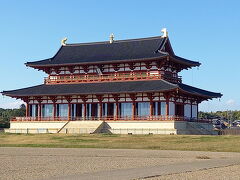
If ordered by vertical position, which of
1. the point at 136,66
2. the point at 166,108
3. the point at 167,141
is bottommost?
the point at 167,141

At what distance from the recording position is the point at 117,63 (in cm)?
6931

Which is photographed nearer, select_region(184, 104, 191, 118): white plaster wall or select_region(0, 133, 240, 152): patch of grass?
select_region(0, 133, 240, 152): patch of grass

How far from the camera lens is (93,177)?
1938cm

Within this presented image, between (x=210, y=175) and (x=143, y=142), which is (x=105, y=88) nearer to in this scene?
(x=143, y=142)

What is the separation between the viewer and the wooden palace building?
2485 inches

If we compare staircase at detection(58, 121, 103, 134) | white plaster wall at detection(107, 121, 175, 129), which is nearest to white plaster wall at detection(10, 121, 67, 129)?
staircase at detection(58, 121, 103, 134)

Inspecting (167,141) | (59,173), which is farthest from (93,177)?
(167,141)

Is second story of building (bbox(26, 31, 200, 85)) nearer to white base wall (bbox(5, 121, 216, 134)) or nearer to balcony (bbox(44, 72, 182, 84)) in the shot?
balcony (bbox(44, 72, 182, 84))

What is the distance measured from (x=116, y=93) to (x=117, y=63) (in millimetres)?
7370

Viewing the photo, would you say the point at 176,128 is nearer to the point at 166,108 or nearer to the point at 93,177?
the point at 166,108

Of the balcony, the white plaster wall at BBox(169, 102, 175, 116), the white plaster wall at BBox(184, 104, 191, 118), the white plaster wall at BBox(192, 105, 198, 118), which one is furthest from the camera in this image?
the white plaster wall at BBox(192, 105, 198, 118)

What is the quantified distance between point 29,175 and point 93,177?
3095 mm

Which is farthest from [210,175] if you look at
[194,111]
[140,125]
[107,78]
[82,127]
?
[194,111]

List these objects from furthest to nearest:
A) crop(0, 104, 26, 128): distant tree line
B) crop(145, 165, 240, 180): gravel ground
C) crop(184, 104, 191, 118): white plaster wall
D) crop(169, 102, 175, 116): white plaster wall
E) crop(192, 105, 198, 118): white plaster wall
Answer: crop(0, 104, 26, 128): distant tree line
crop(192, 105, 198, 118): white plaster wall
crop(184, 104, 191, 118): white plaster wall
crop(169, 102, 175, 116): white plaster wall
crop(145, 165, 240, 180): gravel ground
